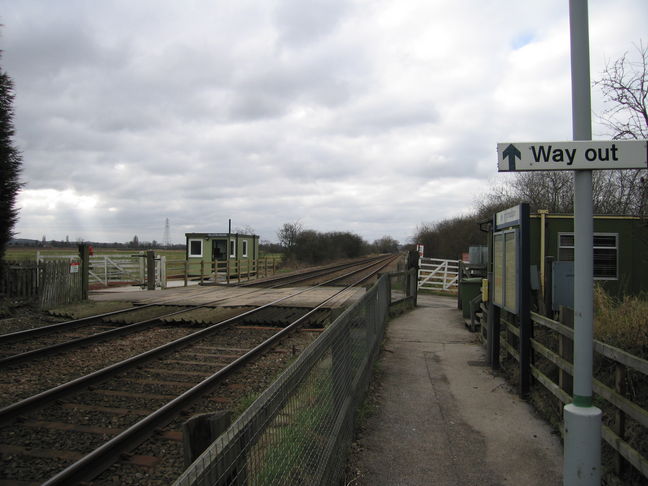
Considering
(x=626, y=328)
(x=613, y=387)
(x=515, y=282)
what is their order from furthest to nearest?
(x=515, y=282) < (x=626, y=328) < (x=613, y=387)

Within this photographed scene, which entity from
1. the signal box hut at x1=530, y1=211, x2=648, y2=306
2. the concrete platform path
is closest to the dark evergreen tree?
the concrete platform path

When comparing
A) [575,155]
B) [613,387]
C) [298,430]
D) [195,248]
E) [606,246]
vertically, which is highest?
[575,155]

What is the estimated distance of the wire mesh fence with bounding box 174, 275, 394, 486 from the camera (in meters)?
1.75

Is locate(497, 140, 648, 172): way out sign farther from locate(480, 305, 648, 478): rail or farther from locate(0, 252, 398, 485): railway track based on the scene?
locate(0, 252, 398, 485): railway track

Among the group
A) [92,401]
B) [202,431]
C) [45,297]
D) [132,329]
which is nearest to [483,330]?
[92,401]

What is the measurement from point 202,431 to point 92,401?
470cm

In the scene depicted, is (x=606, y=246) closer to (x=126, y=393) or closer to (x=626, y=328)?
(x=626, y=328)

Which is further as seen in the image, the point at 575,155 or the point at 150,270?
the point at 150,270

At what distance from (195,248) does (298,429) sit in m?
28.4

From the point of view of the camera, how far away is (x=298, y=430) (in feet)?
8.73

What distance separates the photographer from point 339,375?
391 centimetres

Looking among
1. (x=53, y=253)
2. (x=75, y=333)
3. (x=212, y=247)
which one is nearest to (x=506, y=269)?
(x=75, y=333)

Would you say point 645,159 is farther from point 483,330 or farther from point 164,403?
point 483,330

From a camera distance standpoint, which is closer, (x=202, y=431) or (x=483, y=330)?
(x=202, y=431)
